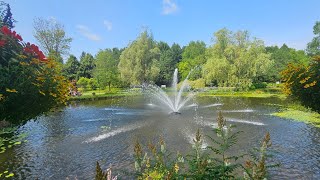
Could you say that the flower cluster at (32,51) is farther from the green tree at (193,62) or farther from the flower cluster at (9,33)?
the green tree at (193,62)

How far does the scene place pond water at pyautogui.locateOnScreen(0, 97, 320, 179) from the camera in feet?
36.1

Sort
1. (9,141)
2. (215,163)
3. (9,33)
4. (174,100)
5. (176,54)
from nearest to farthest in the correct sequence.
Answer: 1. (215,163)
2. (9,33)
3. (9,141)
4. (174,100)
5. (176,54)

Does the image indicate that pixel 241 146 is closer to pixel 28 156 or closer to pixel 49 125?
pixel 28 156

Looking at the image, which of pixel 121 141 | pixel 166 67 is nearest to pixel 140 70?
pixel 166 67

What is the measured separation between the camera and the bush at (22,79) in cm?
619

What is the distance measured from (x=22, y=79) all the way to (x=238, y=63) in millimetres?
44508

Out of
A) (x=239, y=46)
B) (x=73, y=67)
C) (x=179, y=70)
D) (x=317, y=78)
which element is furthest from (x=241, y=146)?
(x=73, y=67)

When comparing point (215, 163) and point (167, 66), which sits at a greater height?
point (167, 66)

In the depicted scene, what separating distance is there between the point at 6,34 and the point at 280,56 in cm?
7119

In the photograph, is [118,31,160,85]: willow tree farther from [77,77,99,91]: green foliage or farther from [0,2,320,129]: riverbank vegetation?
[77,77,99,91]: green foliage

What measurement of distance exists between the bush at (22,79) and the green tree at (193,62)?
53277 millimetres

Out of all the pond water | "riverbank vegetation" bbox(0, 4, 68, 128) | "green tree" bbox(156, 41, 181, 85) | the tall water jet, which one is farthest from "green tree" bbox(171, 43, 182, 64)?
"riverbank vegetation" bbox(0, 4, 68, 128)

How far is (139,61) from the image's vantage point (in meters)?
53.1

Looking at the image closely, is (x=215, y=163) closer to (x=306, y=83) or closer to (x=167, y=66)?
(x=306, y=83)
